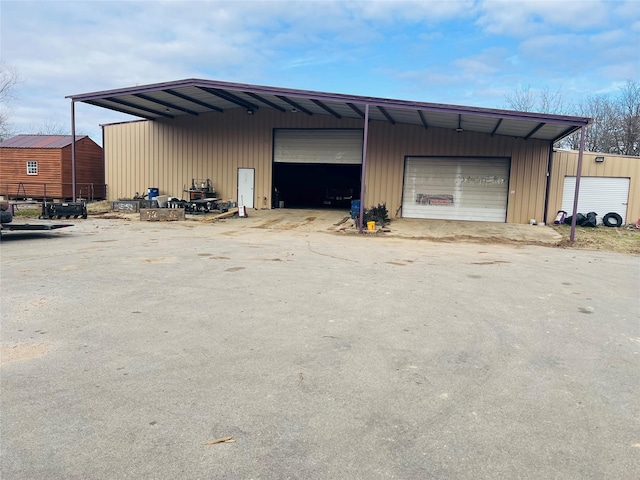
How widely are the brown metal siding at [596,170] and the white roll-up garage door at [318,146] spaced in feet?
28.4

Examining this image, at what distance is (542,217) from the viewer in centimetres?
1986

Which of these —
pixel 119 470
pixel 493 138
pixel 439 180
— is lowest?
pixel 119 470

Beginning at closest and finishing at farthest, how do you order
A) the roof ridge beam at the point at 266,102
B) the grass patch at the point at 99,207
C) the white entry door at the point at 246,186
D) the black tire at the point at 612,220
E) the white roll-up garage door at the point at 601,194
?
the roof ridge beam at the point at 266,102 → the black tire at the point at 612,220 → the white roll-up garage door at the point at 601,194 → the grass patch at the point at 99,207 → the white entry door at the point at 246,186

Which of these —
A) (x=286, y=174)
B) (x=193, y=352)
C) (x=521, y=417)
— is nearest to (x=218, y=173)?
(x=286, y=174)

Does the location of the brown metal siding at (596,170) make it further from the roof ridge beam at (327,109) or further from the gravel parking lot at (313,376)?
the gravel parking lot at (313,376)

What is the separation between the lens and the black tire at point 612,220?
755 inches

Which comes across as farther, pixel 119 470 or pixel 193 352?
pixel 193 352

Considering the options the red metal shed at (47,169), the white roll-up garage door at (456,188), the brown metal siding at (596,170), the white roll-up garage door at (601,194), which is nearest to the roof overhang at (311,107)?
the brown metal siding at (596,170)

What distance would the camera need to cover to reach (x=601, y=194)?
19.5m

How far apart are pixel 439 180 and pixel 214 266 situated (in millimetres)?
14582

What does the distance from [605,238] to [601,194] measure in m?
5.17

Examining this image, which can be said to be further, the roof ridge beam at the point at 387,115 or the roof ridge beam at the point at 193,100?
the roof ridge beam at the point at 193,100

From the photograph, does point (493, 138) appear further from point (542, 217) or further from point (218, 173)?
point (218, 173)

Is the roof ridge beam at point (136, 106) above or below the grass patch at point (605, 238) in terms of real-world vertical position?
above
